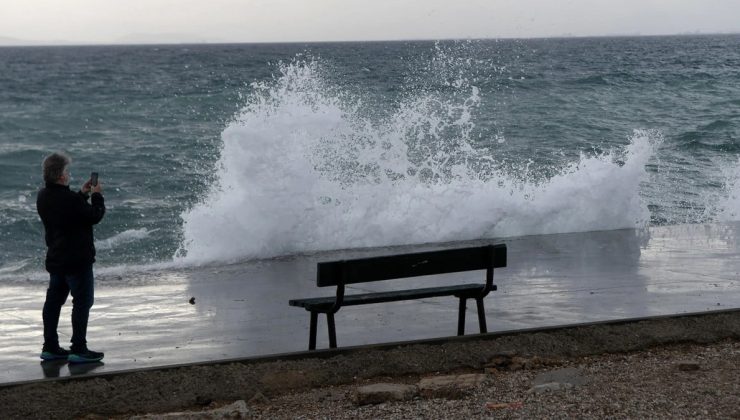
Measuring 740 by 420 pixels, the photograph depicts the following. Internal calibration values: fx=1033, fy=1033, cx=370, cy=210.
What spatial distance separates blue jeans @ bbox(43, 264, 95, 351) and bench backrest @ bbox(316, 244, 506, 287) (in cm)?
144

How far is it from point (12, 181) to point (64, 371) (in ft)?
52.4

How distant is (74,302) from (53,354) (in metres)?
0.37

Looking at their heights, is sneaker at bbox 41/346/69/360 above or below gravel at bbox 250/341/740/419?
below

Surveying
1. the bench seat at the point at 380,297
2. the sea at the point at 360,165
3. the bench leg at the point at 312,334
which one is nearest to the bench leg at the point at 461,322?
the bench seat at the point at 380,297

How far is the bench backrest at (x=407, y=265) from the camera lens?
637 cm

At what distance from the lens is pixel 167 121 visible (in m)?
31.6

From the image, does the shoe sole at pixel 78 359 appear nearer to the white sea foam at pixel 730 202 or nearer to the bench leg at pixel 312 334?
the bench leg at pixel 312 334

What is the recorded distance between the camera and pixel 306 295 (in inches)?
346

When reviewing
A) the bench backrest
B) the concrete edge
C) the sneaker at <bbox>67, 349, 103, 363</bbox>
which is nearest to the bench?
the bench backrest

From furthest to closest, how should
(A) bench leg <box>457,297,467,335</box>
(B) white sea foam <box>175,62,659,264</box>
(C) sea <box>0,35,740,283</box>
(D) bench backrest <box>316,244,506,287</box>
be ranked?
1. (C) sea <box>0,35,740,283</box>
2. (B) white sea foam <box>175,62,659,264</box>
3. (A) bench leg <box>457,297,467,335</box>
4. (D) bench backrest <box>316,244,506,287</box>

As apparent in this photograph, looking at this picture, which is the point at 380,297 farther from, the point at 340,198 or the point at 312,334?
the point at 340,198

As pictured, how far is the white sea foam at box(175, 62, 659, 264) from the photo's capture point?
12.4m

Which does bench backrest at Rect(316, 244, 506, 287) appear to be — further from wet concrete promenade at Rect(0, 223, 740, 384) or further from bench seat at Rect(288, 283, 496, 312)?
wet concrete promenade at Rect(0, 223, 740, 384)

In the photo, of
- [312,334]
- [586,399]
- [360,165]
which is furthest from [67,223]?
[360,165]
